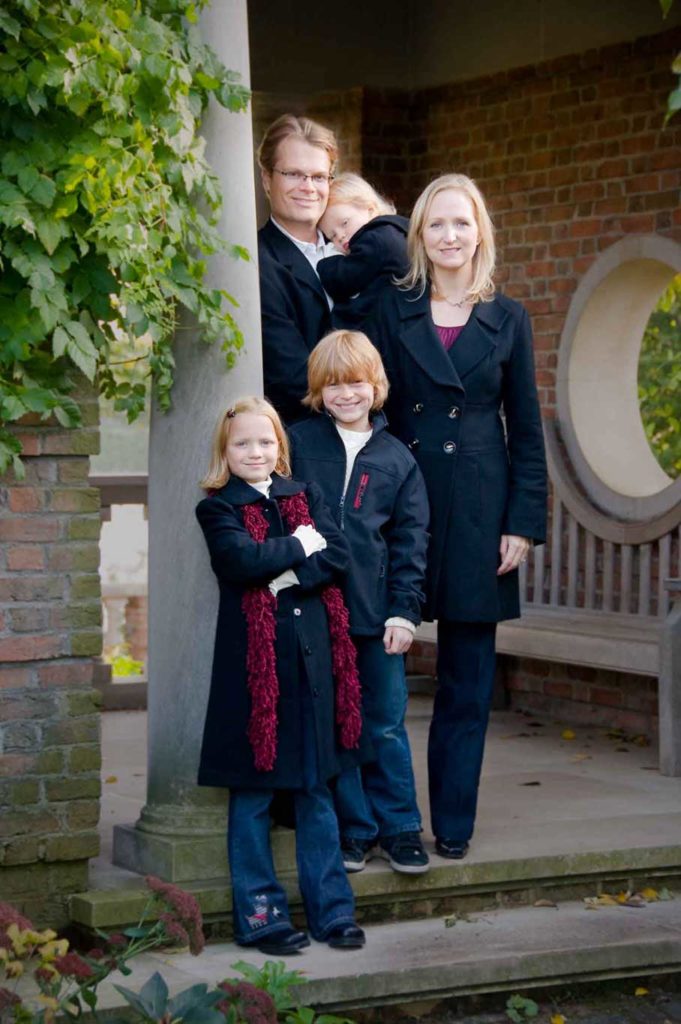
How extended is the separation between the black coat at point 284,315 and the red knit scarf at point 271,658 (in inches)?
19.4

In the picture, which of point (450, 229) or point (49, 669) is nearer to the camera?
point (49, 669)

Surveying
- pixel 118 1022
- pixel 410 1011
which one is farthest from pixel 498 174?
pixel 118 1022

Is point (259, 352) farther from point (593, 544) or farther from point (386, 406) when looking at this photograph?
point (593, 544)

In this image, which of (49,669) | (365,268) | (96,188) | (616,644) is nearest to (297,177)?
(365,268)

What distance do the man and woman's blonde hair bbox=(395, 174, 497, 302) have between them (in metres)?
0.24

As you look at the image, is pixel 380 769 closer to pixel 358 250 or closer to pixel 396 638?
pixel 396 638

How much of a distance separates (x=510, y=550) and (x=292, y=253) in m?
1.08

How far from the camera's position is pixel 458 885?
17.7ft

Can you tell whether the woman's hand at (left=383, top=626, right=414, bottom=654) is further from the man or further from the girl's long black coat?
the man

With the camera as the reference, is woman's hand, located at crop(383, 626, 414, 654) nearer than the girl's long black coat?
No

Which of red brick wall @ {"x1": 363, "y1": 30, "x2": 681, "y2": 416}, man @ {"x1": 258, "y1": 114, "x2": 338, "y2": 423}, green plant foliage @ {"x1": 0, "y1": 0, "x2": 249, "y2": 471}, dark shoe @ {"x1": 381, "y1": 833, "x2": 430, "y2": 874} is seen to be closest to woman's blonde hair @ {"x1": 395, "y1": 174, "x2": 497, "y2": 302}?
man @ {"x1": 258, "y1": 114, "x2": 338, "y2": 423}

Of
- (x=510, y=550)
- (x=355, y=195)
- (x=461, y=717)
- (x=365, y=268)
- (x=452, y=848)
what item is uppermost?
(x=355, y=195)

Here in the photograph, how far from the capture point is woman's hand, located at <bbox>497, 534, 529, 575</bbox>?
5.52 metres

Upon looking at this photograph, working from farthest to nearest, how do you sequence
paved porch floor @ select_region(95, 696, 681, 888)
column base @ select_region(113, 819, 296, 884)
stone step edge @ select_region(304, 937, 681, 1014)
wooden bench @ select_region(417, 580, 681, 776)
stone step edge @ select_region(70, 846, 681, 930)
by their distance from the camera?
wooden bench @ select_region(417, 580, 681, 776) < paved porch floor @ select_region(95, 696, 681, 888) < column base @ select_region(113, 819, 296, 884) < stone step edge @ select_region(70, 846, 681, 930) < stone step edge @ select_region(304, 937, 681, 1014)
